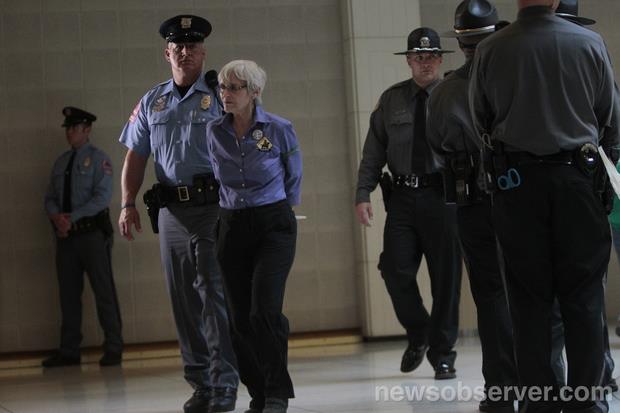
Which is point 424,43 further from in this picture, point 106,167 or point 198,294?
point 106,167

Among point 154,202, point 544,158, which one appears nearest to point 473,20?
point 544,158

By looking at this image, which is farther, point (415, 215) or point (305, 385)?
point (305, 385)

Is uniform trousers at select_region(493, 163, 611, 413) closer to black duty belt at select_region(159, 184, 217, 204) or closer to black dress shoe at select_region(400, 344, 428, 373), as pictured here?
black duty belt at select_region(159, 184, 217, 204)

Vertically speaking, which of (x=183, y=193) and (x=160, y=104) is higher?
(x=160, y=104)

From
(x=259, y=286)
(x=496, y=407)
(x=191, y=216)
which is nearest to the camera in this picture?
(x=496, y=407)

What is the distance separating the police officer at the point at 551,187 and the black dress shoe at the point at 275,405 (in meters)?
1.19

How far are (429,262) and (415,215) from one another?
0.27m

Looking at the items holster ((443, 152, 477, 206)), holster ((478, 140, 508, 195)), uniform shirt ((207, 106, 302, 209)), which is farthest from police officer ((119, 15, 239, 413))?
holster ((478, 140, 508, 195))

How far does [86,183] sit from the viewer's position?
818 cm

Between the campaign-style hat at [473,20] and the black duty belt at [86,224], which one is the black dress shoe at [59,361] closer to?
the black duty belt at [86,224]

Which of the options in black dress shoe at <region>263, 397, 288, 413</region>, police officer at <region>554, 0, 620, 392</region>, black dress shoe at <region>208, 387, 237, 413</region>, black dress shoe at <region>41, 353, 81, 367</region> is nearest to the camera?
police officer at <region>554, 0, 620, 392</region>

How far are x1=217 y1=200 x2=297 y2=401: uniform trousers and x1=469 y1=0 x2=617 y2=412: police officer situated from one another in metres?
1.17

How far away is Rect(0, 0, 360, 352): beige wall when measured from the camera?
8484 millimetres

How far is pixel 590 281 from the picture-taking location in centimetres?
347
